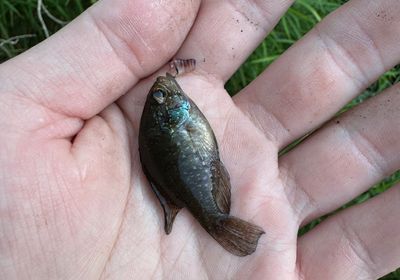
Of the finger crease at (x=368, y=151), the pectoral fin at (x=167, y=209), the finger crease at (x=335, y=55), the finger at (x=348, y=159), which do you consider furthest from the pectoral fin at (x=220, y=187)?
the finger crease at (x=335, y=55)

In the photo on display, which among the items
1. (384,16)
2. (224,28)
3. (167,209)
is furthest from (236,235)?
(384,16)

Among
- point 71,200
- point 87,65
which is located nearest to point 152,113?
point 87,65

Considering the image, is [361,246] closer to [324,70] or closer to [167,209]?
[324,70]

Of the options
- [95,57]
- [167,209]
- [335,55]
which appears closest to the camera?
[95,57]

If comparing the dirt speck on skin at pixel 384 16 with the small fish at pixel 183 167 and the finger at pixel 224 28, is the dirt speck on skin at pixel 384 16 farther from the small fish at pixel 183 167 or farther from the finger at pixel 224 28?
the small fish at pixel 183 167

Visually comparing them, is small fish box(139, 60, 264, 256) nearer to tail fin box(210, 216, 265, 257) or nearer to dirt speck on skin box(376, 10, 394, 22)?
tail fin box(210, 216, 265, 257)

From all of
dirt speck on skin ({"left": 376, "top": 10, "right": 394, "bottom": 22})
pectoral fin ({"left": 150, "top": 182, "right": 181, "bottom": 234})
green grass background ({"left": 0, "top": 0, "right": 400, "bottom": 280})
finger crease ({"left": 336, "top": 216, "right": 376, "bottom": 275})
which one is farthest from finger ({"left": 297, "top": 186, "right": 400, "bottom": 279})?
dirt speck on skin ({"left": 376, "top": 10, "right": 394, "bottom": 22})
